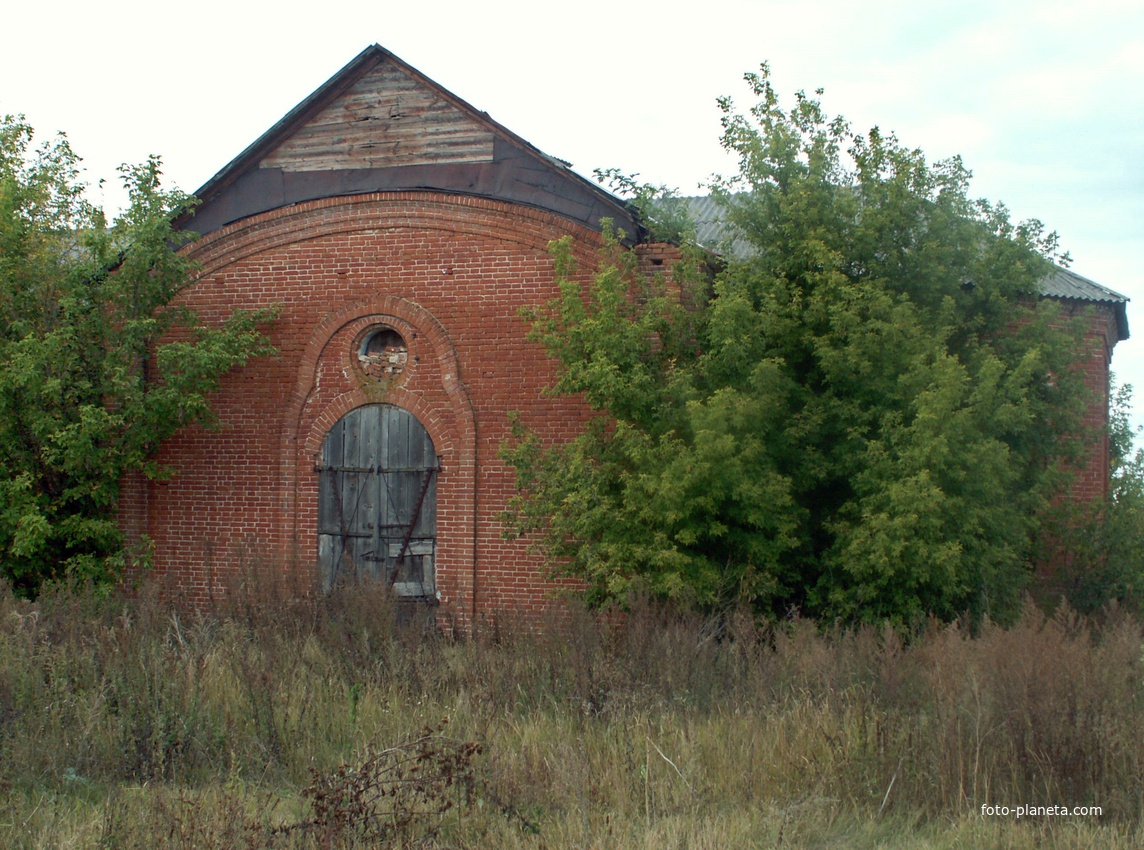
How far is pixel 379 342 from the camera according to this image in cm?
1320

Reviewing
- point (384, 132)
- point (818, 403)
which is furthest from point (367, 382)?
point (818, 403)

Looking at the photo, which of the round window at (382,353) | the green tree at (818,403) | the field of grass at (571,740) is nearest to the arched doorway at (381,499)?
the round window at (382,353)

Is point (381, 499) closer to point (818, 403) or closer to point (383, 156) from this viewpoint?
point (383, 156)

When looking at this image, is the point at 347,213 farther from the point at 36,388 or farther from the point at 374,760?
the point at 374,760

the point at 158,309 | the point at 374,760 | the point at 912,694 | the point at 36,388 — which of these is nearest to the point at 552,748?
the point at 374,760

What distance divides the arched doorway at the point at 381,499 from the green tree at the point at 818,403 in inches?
57.7

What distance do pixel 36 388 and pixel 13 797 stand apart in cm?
720

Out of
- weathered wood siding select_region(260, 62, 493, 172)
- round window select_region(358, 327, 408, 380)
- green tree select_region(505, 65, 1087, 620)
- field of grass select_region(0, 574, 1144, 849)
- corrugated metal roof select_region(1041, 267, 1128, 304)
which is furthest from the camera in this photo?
corrugated metal roof select_region(1041, 267, 1128, 304)

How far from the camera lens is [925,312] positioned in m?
11.3

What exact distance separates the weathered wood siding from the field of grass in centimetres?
687

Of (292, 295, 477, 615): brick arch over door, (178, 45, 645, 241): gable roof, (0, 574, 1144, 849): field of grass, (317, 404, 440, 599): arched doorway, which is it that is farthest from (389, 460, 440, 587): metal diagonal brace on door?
(0, 574, 1144, 849): field of grass

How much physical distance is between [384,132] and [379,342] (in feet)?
8.70

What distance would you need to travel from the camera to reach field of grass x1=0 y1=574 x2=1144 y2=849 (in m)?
5.43

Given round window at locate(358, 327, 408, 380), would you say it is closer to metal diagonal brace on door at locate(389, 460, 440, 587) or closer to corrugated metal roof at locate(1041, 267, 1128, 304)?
metal diagonal brace on door at locate(389, 460, 440, 587)
